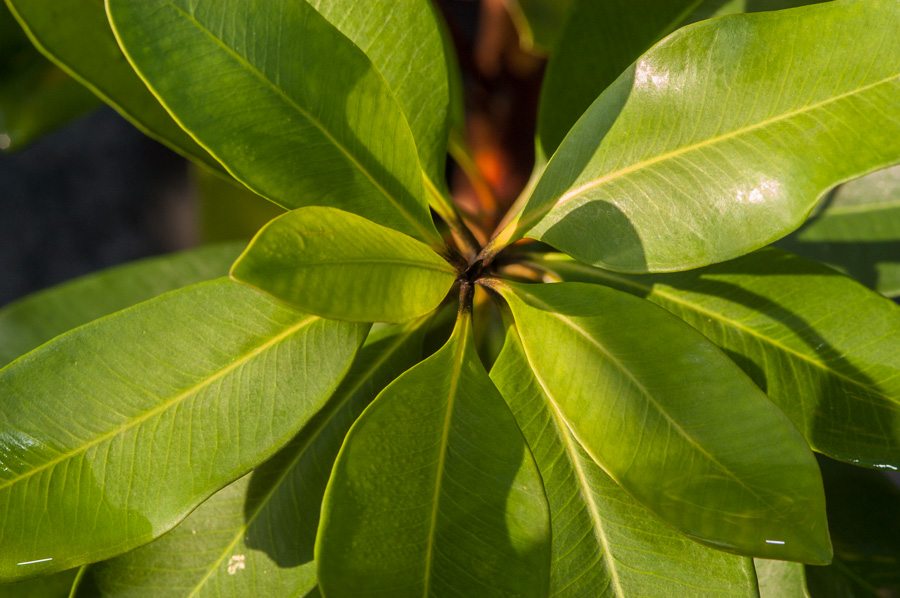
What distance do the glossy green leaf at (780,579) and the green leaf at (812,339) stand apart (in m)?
0.18

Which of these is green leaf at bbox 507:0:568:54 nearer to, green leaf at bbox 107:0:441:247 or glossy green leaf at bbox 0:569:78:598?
green leaf at bbox 107:0:441:247

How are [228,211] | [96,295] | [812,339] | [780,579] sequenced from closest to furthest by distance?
[812,339] → [780,579] → [96,295] → [228,211]

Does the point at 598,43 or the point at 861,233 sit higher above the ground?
the point at 598,43

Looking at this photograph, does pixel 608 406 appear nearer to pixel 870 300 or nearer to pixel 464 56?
pixel 870 300

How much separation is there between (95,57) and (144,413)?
308mm

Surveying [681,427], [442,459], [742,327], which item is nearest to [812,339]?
[742,327]

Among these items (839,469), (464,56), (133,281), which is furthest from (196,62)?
(839,469)

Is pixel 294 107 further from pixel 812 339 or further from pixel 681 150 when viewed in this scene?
pixel 812 339

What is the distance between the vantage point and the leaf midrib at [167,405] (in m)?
0.53

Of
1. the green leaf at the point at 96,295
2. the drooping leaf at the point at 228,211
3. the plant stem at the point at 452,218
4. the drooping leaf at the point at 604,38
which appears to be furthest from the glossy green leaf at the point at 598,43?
the drooping leaf at the point at 228,211

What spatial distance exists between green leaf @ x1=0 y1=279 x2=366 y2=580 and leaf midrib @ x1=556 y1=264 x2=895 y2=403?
256 millimetres

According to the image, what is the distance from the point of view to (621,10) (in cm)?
70

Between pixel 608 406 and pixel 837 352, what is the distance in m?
0.21

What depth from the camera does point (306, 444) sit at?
651 mm
